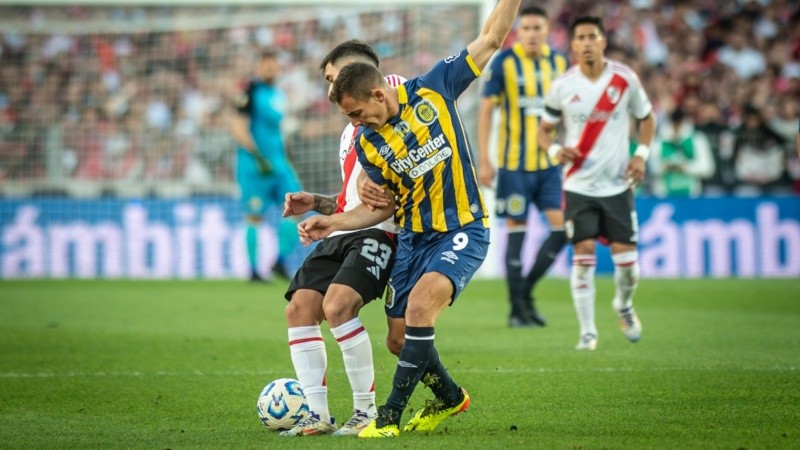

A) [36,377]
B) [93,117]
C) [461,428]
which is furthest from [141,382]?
[93,117]

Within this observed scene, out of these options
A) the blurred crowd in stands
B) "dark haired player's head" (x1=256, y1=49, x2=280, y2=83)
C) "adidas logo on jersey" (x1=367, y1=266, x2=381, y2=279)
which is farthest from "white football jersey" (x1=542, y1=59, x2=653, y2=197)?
the blurred crowd in stands

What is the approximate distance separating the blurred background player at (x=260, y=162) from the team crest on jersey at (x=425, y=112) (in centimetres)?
1006

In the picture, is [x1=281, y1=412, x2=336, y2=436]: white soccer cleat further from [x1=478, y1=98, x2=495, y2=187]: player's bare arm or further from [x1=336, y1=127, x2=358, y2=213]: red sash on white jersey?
[x1=478, y1=98, x2=495, y2=187]: player's bare arm

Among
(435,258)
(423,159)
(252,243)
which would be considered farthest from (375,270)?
(252,243)

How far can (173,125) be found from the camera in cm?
1992

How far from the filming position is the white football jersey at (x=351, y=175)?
6.18m

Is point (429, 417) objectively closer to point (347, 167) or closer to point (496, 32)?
point (347, 167)

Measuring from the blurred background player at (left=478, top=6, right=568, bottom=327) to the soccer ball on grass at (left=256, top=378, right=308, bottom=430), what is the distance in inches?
187

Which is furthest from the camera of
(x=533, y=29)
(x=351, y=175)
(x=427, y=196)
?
(x=533, y=29)

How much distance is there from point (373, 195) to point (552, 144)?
11.6 feet

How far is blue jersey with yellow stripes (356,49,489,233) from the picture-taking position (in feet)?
18.9

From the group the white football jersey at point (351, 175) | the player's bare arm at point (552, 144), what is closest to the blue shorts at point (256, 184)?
the player's bare arm at point (552, 144)

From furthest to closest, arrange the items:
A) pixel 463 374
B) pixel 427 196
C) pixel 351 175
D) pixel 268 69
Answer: pixel 268 69 < pixel 463 374 < pixel 351 175 < pixel 427 196

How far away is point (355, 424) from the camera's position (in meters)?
5.78
